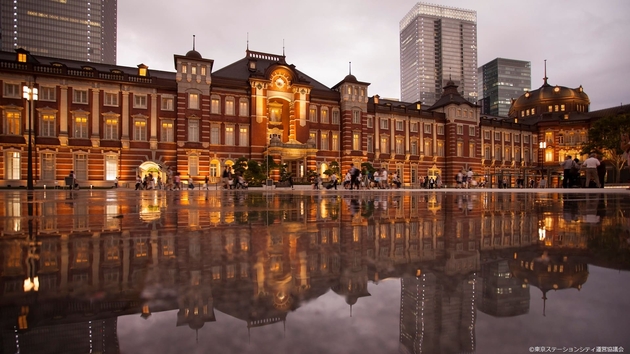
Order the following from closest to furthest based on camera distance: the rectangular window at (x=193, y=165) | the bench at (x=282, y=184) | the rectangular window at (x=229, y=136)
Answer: the bench at (x=282, y=184) < the rectangular window at (x=193, y=165) < the rectangular window at (x=229, y=136)

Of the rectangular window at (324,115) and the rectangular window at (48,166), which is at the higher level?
the rectangular window at (324,115)

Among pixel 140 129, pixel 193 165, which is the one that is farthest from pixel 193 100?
pixel 193 165

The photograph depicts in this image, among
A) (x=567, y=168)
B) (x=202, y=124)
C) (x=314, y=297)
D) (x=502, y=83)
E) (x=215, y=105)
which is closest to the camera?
(x=314, y=297)

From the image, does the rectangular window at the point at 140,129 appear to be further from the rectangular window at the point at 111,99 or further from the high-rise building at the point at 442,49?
the high-rise building at the point at 442,49

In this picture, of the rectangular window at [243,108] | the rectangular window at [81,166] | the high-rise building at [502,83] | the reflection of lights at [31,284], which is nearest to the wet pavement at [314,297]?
the reflection of lights at [31,284]

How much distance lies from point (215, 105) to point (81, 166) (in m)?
13.5

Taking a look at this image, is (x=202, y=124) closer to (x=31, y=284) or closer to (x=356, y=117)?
(x=356, y=117)

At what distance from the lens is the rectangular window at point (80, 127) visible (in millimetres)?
31844

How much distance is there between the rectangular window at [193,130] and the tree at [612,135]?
134 feet

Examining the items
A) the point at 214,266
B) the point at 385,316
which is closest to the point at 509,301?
the point at 385,316

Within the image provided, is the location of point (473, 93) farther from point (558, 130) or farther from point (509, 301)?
point (509, 301)

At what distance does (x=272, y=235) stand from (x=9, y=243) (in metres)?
1.80

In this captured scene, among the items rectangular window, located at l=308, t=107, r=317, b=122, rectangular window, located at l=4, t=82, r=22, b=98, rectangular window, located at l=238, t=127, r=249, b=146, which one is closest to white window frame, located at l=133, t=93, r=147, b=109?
rectangular window, located at l=4, t=82, r=22, b=98

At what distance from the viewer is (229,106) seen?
121 ft
